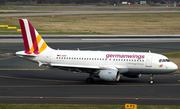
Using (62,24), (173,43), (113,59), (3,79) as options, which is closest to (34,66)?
(3,79)

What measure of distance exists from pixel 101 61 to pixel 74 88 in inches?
227

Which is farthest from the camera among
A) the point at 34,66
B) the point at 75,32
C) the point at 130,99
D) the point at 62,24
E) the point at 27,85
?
the point at 62,24

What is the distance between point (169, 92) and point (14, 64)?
2988cm

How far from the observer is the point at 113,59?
1484 inches

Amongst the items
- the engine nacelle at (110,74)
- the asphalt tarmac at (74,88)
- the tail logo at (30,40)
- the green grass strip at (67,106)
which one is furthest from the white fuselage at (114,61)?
the green grass strip at (67,106)

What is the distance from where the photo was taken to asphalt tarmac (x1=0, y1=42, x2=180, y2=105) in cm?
2911

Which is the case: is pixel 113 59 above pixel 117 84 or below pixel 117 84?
above

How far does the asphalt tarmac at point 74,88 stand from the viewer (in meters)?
29.1

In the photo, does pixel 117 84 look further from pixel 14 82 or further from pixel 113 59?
pixel 14 82

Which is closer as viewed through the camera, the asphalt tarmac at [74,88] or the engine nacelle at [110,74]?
the asphalt tarmac at [74,88]

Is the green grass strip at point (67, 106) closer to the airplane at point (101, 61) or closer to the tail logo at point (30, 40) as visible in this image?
the airplane at point (101, 61)

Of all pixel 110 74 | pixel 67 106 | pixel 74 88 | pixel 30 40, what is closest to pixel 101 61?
pixel 110 74

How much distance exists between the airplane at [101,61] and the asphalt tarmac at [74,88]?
1.62 meters

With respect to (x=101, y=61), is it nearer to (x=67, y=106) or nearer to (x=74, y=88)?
(x=74, y=88)
